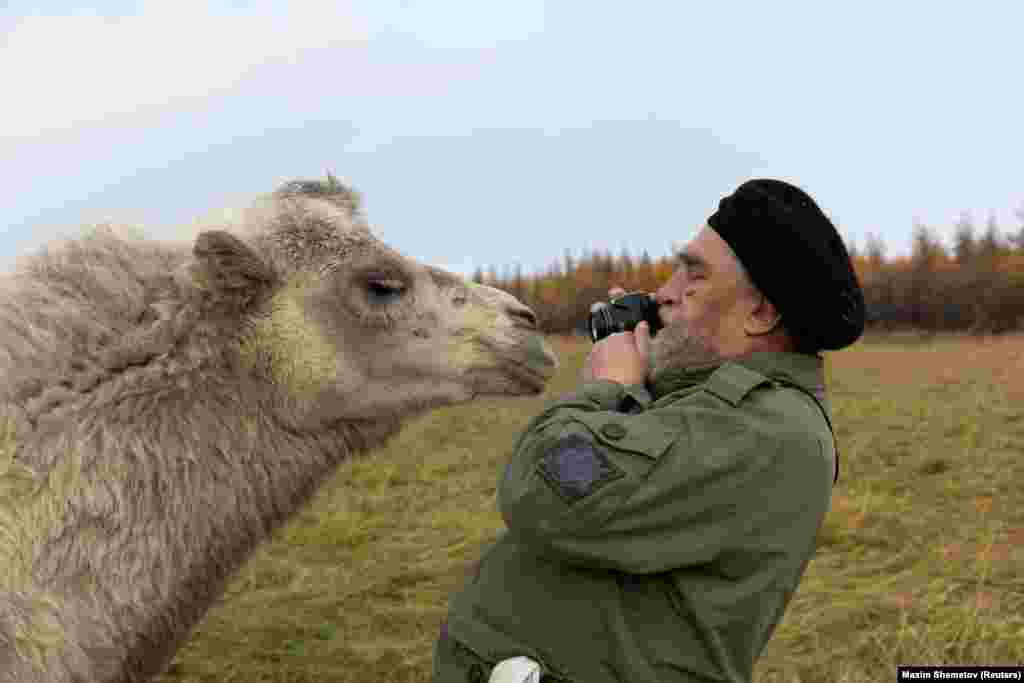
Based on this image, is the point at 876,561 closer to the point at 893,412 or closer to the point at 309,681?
the point at 309,681

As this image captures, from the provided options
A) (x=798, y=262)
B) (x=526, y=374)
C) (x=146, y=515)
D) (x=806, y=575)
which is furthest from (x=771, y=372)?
(x=806, y=575)

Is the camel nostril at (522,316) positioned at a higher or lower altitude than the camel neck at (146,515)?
higher

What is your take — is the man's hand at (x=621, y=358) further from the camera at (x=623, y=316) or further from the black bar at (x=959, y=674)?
the black bar at (x=959, y=674)

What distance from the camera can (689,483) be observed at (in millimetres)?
2133

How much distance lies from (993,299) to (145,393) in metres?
36.1

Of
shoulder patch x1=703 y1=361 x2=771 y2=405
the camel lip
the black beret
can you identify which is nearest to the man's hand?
shoulder patch x1=703 y1=361 x2=771 y2=405

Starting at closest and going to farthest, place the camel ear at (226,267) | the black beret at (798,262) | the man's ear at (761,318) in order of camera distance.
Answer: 1. the black beret at (798,262)
2. the man's ear at (761,318)
3. the camel ear at (226,267)

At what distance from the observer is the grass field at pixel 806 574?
18.8 feet

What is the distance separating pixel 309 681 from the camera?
5.64m

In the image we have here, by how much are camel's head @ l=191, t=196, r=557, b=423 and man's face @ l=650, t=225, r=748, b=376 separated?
2.94ft

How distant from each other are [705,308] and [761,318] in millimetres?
154

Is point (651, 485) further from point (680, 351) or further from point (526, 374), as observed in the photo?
point (526, 374)

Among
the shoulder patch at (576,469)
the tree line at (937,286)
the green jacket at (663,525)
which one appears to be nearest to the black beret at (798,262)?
the green jacket at (663,525)

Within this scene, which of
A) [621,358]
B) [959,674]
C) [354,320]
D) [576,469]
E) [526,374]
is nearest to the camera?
[576,469]
